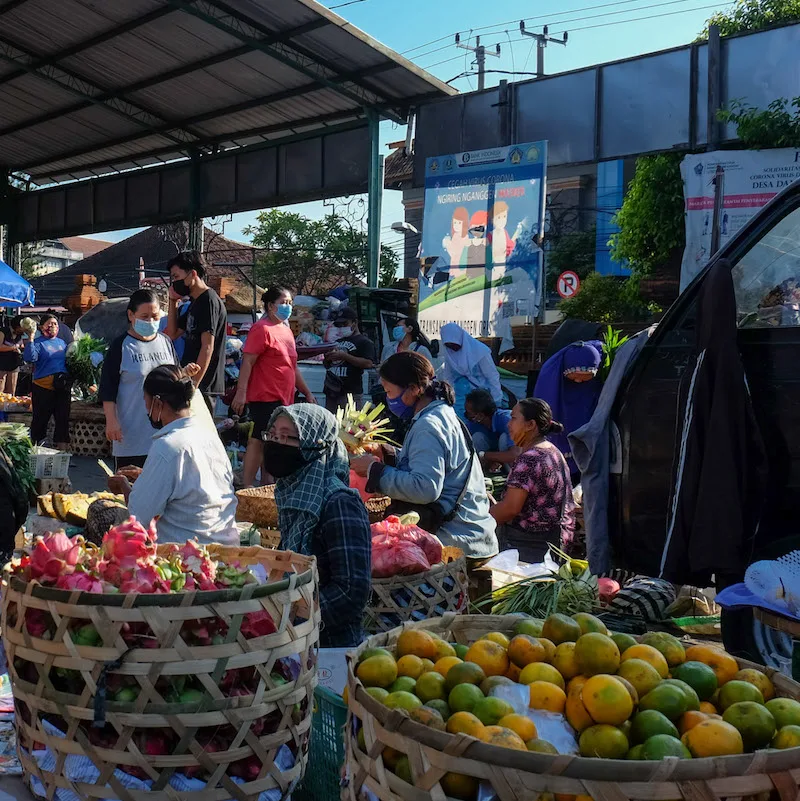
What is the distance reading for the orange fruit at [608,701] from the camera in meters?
1.64

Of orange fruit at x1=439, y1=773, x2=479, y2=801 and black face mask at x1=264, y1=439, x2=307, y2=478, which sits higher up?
black face mask at x1=264, y1=439, x2=307, y2=478

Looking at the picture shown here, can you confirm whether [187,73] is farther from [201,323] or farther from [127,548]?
[127,548]

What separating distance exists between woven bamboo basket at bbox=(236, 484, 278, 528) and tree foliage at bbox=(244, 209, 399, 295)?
2260 cm

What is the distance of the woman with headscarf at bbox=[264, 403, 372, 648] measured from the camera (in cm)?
317

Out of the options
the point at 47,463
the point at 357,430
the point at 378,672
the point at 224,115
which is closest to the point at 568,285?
the point at 224,115

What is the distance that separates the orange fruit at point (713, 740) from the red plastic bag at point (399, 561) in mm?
1898

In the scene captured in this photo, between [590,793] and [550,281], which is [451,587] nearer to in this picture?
[590,793]

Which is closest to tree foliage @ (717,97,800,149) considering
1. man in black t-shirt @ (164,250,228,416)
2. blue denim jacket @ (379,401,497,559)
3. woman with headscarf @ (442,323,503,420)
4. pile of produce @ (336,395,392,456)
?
woman with headscarf @ (442,323,503,420)

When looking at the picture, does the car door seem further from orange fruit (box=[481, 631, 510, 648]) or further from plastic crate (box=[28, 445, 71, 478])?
plastic crate (box=[28, 445, 71, 478])

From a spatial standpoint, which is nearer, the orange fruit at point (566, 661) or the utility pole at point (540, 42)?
the orange fruit at point (566, 661)

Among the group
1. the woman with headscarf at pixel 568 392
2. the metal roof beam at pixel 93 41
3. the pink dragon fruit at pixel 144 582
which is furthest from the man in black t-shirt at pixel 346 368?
the pink dragon fruit at pixel 144 582

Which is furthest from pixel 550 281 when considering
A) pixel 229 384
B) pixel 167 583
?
pixel 167 583

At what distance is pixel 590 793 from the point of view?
1.38 metres

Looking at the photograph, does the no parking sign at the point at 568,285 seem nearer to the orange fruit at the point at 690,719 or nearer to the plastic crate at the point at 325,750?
the plastic crate at the point at 325,750
